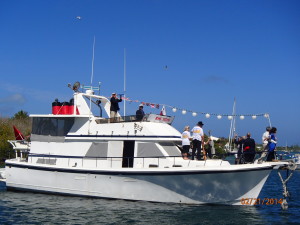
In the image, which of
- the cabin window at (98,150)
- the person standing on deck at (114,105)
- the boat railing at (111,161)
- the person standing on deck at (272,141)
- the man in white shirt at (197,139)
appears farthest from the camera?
the person standing on deck at (114,105)

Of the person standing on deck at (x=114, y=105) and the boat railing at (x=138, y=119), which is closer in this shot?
the boat railing at (x=138, y=119)

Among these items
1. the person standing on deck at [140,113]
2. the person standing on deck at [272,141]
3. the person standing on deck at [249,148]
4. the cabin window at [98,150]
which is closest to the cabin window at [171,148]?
the person standing on deck at [140,113]

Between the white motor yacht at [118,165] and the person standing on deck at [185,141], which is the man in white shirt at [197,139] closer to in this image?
the person standing on deck at [185,141]

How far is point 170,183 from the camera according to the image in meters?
13.9

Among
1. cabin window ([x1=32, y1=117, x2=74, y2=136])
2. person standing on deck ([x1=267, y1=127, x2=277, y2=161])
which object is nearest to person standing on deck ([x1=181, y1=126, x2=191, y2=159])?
person standing on deck ([x1=267, y1=127, x2=277, y2=161])

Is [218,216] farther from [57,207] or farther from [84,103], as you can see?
[84,103]

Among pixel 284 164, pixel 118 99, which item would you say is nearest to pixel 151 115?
pixel 118 99

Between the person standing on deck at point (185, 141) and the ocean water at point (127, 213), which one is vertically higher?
the person standing on deck at point (185, 141)

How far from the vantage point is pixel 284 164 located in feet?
45.4

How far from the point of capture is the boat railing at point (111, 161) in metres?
→ 14.6

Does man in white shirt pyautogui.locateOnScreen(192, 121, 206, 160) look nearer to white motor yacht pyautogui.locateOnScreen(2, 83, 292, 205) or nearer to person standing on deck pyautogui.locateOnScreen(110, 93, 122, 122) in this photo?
white motor yacht pyautogui.locateOnScreen(2, 83, 292, 205)

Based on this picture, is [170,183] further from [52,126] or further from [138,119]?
[52,126]

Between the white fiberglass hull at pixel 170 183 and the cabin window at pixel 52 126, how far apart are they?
1.93m

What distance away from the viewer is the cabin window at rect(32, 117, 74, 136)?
1698 cm
